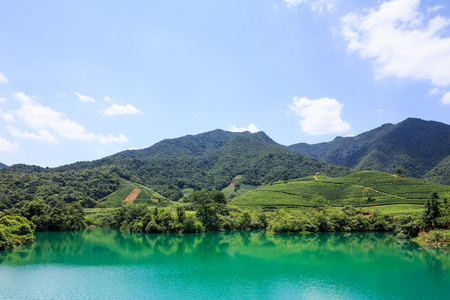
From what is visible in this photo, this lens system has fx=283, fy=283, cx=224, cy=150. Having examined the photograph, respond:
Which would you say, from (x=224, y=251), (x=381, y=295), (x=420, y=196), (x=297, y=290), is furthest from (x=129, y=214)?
(x=420, y=196)

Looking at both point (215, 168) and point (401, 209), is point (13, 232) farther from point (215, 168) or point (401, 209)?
point (215, 168)

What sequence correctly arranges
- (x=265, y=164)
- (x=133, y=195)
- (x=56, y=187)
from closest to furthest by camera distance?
(x=56, y=187)
(x=133, y=195)
(x=265, y=164)

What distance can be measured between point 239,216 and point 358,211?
25.9 metres

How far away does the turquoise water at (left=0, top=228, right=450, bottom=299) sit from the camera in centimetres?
2188

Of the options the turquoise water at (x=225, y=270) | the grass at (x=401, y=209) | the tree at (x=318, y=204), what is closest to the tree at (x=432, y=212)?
the turquoise water at (x=225, y=270)

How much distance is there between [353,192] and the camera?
77.0 metres

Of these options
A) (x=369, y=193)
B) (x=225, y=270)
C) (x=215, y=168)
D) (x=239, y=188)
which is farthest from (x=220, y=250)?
(x=215, y=168)

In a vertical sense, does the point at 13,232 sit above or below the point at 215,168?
below

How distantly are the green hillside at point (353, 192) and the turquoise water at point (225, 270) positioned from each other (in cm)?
2730

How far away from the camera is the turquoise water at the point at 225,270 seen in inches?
861

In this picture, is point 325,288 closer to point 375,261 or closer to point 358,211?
point 375,261

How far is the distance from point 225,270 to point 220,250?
36.9 feet

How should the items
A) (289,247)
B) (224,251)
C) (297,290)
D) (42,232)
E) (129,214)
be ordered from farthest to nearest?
(129,214)
(42,232)
(289,247)
(224,251)
(297,290)

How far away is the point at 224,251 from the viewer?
3906 centimetres
